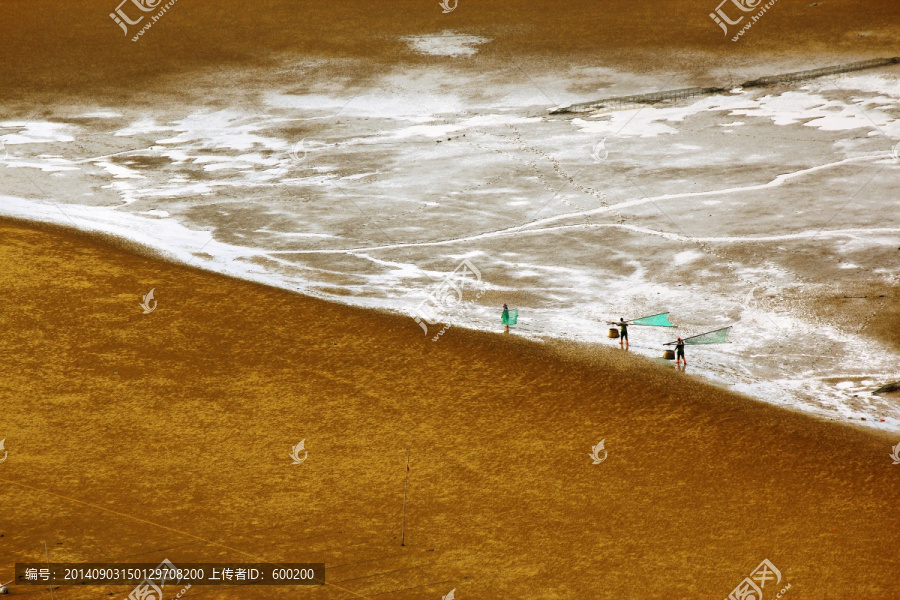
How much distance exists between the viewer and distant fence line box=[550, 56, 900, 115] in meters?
32.2

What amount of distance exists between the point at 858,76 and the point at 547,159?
12.6 meters

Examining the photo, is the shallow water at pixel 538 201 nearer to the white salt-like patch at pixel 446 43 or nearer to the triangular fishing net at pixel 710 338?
the triangular fishing net at pixel 710 338

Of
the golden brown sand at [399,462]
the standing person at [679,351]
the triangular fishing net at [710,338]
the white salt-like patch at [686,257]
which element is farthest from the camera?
the white salt-like patch at [686,257]

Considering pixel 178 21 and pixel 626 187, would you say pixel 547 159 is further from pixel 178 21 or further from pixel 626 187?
pixel 178 21

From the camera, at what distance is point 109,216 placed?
25.0 metres

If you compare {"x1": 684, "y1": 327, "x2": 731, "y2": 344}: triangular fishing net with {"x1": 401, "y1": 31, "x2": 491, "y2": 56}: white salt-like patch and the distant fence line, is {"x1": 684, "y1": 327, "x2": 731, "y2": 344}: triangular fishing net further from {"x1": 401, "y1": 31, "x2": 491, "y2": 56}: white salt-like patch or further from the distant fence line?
{"x1": 401, "y1": 31, "x2": 491, "y2": 56}: white salt-like patch

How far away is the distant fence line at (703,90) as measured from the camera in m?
32.2

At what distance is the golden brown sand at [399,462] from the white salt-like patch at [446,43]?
20305mm

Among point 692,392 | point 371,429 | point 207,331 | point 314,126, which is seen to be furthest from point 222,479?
point 314,126

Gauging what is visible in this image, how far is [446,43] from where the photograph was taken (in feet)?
126

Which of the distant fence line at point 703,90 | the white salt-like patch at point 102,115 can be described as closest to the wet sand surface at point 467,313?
the white salt-like patch at point 102,115

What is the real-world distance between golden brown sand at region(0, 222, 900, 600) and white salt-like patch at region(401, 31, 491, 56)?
20305mm

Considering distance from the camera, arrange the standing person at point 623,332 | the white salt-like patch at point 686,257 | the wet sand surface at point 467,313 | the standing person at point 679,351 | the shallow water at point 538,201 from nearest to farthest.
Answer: the wet sand surface at point 467,313
the standing person at point 679,351
the standing person at point 623,332
the shallow water at point 538,201
the white salt-like patch at point 686,257

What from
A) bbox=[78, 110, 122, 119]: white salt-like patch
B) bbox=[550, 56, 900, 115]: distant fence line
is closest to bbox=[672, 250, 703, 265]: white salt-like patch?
bbox=[550, 56, 900, 115]: distant fence line
